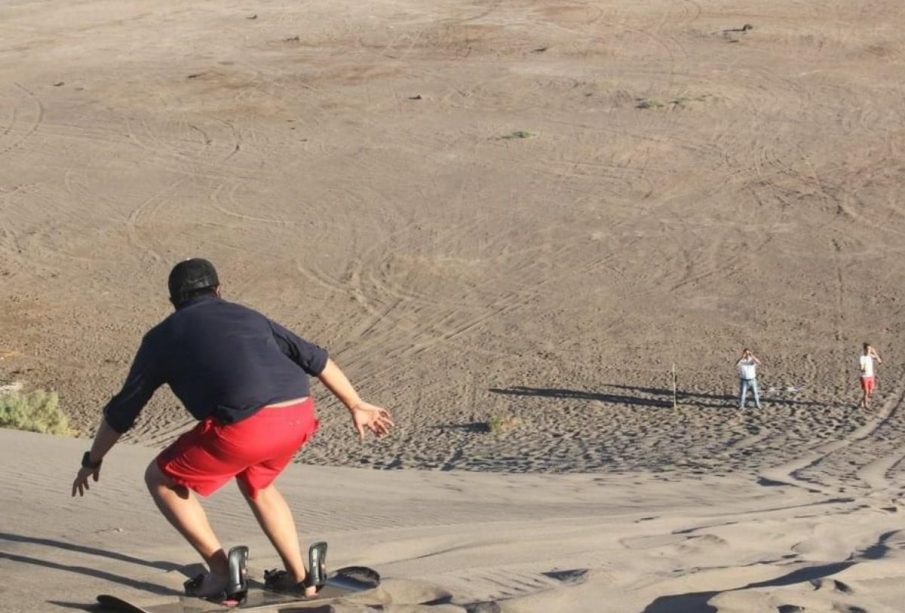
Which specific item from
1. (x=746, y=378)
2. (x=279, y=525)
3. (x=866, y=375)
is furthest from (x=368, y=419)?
(x=866, y=375)

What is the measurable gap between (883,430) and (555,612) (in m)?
12.4

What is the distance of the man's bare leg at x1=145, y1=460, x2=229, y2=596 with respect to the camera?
239 inches

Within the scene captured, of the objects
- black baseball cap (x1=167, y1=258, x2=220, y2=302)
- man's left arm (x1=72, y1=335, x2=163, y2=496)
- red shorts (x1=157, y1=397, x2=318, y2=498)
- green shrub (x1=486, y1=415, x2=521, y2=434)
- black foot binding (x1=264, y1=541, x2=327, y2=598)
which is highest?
black baseball cap (x1=167, y1=258, x2=220, y2=302)

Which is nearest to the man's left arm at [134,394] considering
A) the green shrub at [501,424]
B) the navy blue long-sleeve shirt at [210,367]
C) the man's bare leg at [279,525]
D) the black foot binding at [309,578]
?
the navy blue long-sleeve shirt at [210,367]

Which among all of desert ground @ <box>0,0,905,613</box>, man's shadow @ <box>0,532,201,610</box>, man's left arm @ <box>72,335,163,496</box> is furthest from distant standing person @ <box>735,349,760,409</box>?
man's left arm @ <box>72,335,163,496</box>

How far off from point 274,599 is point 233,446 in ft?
2.61

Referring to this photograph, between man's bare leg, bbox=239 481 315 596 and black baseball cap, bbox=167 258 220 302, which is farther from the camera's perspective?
man's bare leg, bbox=239 481 315 596

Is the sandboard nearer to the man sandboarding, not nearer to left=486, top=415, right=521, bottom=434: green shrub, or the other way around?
the man sandboarding

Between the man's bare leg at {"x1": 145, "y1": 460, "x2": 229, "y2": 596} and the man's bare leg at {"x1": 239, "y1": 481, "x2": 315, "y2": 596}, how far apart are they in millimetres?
212

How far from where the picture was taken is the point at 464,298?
24672mm

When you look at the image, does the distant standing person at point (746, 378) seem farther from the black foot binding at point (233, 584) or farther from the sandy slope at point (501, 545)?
the black foot binding at point (233, 584)

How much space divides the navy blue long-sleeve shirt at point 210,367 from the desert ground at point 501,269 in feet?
3.15

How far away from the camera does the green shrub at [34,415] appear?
50.8 feet

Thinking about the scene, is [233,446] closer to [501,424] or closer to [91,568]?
[91,568]
